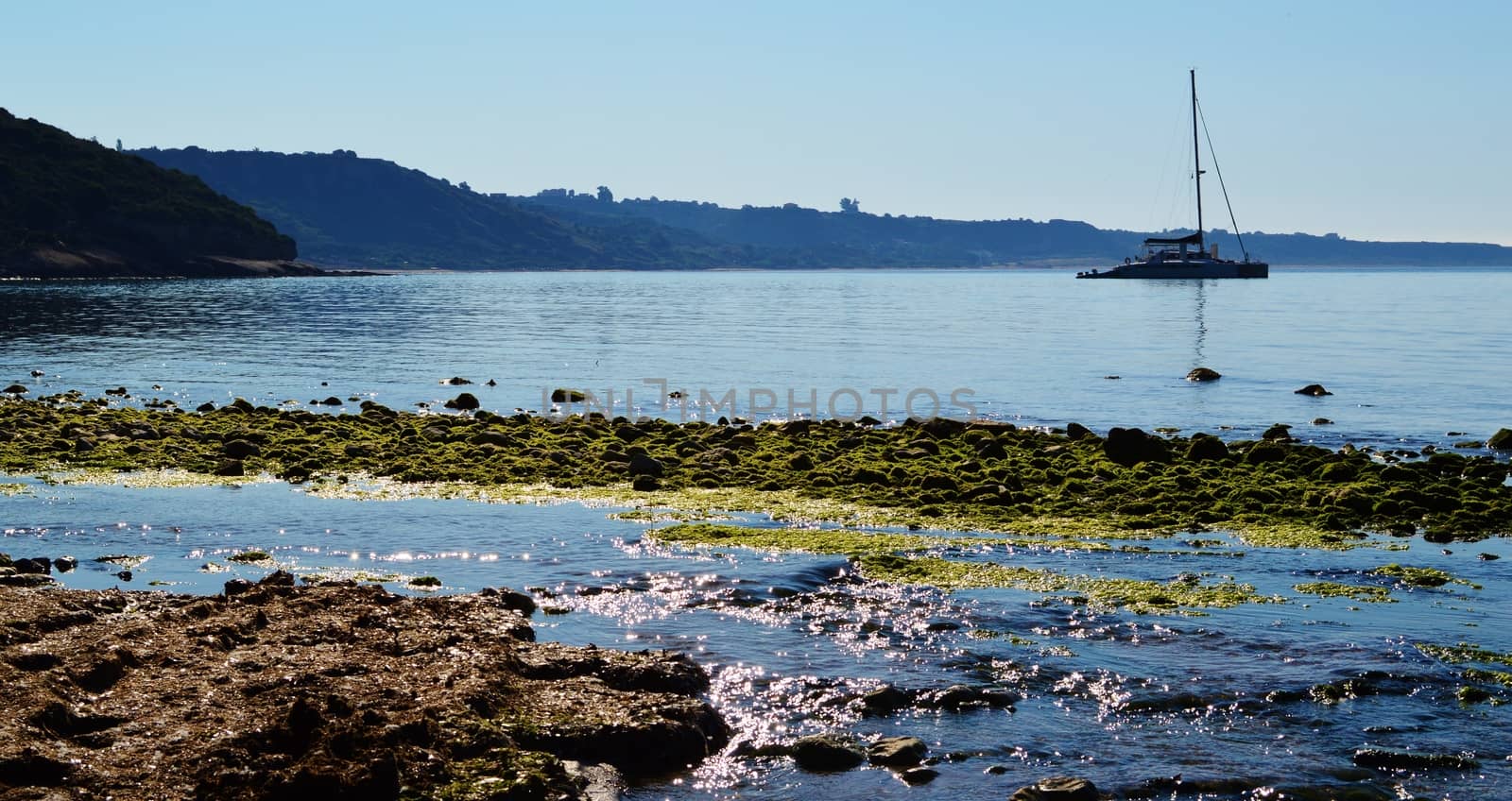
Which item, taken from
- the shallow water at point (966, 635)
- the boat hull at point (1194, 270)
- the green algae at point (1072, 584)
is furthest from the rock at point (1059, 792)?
the boat hull at point (1194, 270)

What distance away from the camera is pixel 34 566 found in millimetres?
15172

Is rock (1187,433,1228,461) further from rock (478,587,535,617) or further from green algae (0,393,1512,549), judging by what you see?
rock (478,587,535,617)

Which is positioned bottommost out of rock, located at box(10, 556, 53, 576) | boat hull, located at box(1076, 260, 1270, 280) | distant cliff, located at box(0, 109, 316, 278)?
rock, located at box(10, 556, 53, 576)

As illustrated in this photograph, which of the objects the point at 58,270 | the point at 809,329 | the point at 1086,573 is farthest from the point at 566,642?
the point at 58,270

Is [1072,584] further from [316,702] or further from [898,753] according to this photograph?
[316,702]

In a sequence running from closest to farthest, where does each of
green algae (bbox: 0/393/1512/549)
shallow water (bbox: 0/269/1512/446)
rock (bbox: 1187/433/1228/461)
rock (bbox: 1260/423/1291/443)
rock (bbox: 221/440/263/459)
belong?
green algae (bbox: 0/393/1512/549) < rock (bbox: 1187/433/1228/461) < rock (bbox: 221/440/263/459) < rock (bbox: 1260/423/1291/443) < shallow water (bbox: 0/269/1512/446)

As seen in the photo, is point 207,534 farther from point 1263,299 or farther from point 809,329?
point 1263,299

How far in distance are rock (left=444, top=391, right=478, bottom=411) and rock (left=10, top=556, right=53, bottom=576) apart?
68.8ft

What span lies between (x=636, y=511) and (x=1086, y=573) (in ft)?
24.1

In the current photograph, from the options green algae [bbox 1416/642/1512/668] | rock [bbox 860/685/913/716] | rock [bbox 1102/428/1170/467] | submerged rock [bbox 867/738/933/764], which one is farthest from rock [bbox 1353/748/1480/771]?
rock [bbox 1102/428/1170/467]

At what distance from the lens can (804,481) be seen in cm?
2309

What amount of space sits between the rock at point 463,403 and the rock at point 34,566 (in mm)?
20957

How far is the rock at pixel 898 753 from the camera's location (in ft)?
33.4

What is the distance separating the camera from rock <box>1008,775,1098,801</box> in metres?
9.37
